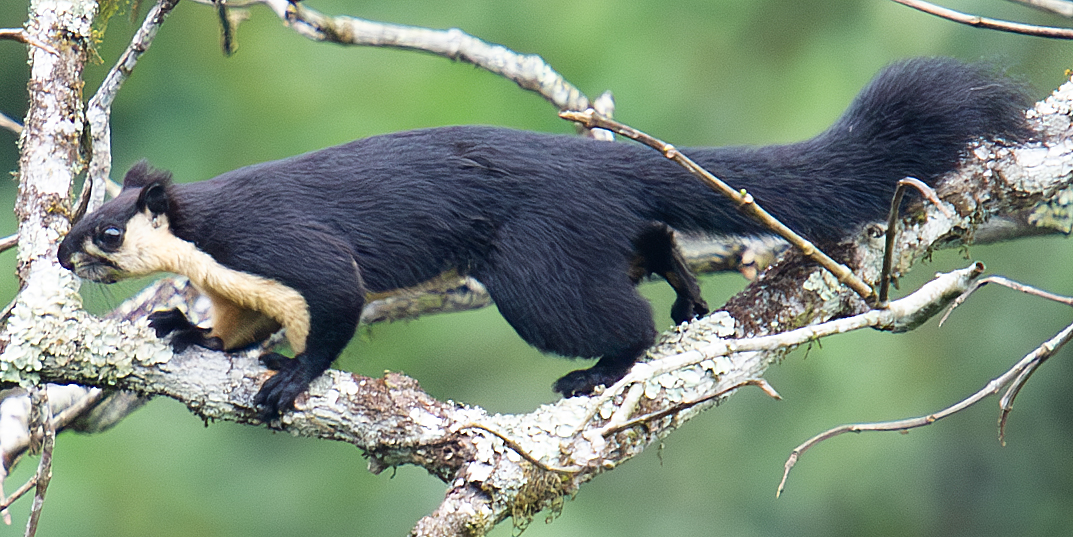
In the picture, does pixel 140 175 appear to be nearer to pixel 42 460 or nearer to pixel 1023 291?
pixel 42 460

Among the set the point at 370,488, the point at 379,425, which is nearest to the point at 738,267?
the point at 379,425

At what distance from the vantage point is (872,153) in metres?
2.50

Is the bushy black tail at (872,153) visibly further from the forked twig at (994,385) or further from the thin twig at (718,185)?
the thin twig at (718,185)

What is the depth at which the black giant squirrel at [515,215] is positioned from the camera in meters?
2.43

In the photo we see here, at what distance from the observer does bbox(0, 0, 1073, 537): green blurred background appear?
15.2ft

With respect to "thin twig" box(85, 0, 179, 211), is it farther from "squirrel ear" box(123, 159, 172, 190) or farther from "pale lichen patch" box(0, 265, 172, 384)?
"pale lichen patch" box(0, 265, 172, 384)

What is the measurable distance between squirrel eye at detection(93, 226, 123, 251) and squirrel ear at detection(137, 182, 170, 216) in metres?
0.08

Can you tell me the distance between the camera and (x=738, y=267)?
335 centimetres

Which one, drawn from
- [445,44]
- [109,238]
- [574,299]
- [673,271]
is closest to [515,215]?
[574,299]

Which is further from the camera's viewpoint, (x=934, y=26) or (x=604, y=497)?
(x=604, y=497)

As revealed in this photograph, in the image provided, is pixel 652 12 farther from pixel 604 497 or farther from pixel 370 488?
pixel 370 488

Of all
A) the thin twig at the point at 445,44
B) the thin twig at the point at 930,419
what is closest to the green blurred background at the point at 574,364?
the thin twig at the point at 445,44

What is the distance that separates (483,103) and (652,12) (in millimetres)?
1323

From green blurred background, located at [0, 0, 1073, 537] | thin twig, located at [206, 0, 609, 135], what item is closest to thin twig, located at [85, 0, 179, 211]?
thin twig, located at [206, 0, 609, 135]
